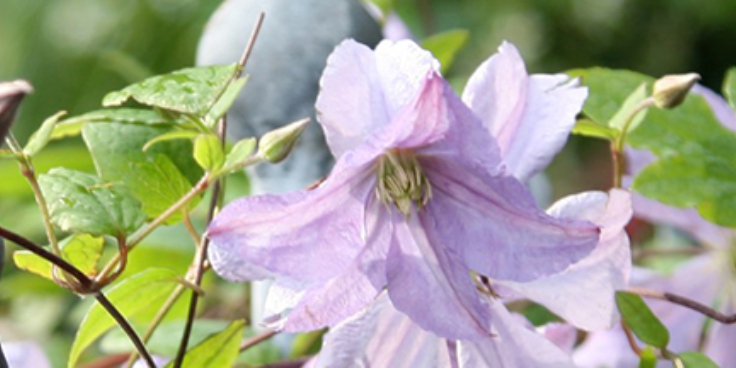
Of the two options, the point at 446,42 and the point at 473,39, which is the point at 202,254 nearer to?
the point at 446,42

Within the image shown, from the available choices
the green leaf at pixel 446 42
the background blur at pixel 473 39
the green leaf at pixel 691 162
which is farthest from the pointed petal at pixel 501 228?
the background blur at pixel 473 39

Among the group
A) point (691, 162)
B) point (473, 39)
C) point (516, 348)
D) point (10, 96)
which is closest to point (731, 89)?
point (691, 162)

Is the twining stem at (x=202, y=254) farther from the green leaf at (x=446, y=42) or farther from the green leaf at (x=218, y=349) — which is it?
the green leaf at (x=446, y=42)

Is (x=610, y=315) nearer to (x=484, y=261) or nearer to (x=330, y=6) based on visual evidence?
(x=484, y=261)

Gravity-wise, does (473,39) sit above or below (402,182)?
below

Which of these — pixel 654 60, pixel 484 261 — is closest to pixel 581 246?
pixel 484 261

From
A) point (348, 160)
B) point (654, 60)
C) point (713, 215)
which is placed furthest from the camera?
point (654, 60)

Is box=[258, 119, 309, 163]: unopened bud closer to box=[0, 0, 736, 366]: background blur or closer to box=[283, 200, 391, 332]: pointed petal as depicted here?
box=[283, 200, 391, 332]: pointed petal
